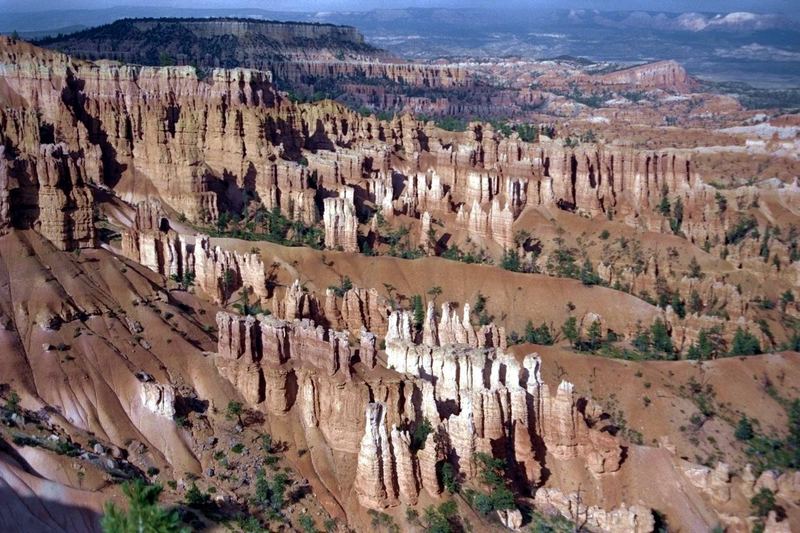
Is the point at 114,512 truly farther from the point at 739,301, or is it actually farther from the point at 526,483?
the point at 739,301

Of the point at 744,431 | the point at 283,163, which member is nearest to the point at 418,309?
the point at 744,431

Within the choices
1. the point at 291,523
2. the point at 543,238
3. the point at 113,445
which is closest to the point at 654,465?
the point at 291,523

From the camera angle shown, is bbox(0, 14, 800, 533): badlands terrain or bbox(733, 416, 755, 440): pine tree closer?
bbox(0, 14, 800, 533): badlands terrain

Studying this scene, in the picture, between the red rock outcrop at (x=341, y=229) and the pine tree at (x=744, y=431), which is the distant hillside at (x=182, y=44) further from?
the pine tree at (x=744, y=431)

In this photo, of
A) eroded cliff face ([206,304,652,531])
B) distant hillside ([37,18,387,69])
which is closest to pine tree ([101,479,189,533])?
eroded cliff face ([206,304,652,531])

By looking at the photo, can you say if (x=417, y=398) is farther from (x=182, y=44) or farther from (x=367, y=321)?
(x=182, y=44)

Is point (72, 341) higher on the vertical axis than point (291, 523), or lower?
higher

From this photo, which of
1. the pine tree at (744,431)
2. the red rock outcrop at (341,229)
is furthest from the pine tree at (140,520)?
the red rock outcrop at (341,229)

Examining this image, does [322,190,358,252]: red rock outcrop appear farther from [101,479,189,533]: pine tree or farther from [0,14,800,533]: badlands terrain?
[101,479,189,533]: pine tree
